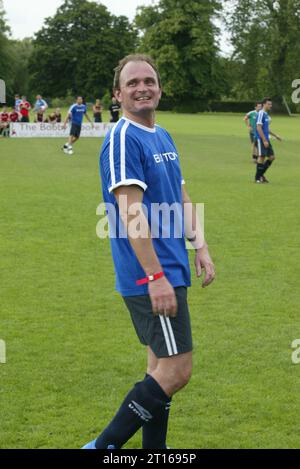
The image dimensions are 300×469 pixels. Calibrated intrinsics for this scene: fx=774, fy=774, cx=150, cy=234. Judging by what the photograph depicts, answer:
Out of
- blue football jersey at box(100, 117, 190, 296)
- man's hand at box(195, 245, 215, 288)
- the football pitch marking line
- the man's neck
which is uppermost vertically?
the man's neck

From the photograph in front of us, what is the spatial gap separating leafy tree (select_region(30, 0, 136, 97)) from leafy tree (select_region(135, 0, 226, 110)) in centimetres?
1545

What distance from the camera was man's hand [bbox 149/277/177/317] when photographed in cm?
396

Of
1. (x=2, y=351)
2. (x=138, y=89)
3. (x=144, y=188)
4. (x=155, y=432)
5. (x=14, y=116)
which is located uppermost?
(x=138, y=89)

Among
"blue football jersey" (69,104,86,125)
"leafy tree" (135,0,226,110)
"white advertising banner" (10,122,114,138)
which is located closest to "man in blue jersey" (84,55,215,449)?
"blue football jersey" (69,104,86,125)

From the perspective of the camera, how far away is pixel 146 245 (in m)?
3.96

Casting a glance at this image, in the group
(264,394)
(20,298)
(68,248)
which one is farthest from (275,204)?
(264,394)

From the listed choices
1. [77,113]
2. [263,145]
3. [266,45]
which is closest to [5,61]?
[266,45]

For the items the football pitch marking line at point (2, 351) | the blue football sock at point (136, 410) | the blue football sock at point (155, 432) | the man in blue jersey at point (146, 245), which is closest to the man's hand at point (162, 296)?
the man in blue jersey at point (146, 245)

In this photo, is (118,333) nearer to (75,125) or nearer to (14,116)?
(75,125)

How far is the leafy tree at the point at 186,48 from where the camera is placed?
300 ft

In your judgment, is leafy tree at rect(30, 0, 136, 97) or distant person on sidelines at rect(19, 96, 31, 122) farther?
leafy tree at rect(30, 0, 136, 97)

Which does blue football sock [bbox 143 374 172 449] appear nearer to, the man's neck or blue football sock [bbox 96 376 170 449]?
blue football sock [bbox 96 376 170 449]

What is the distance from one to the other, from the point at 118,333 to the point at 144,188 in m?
3.50
